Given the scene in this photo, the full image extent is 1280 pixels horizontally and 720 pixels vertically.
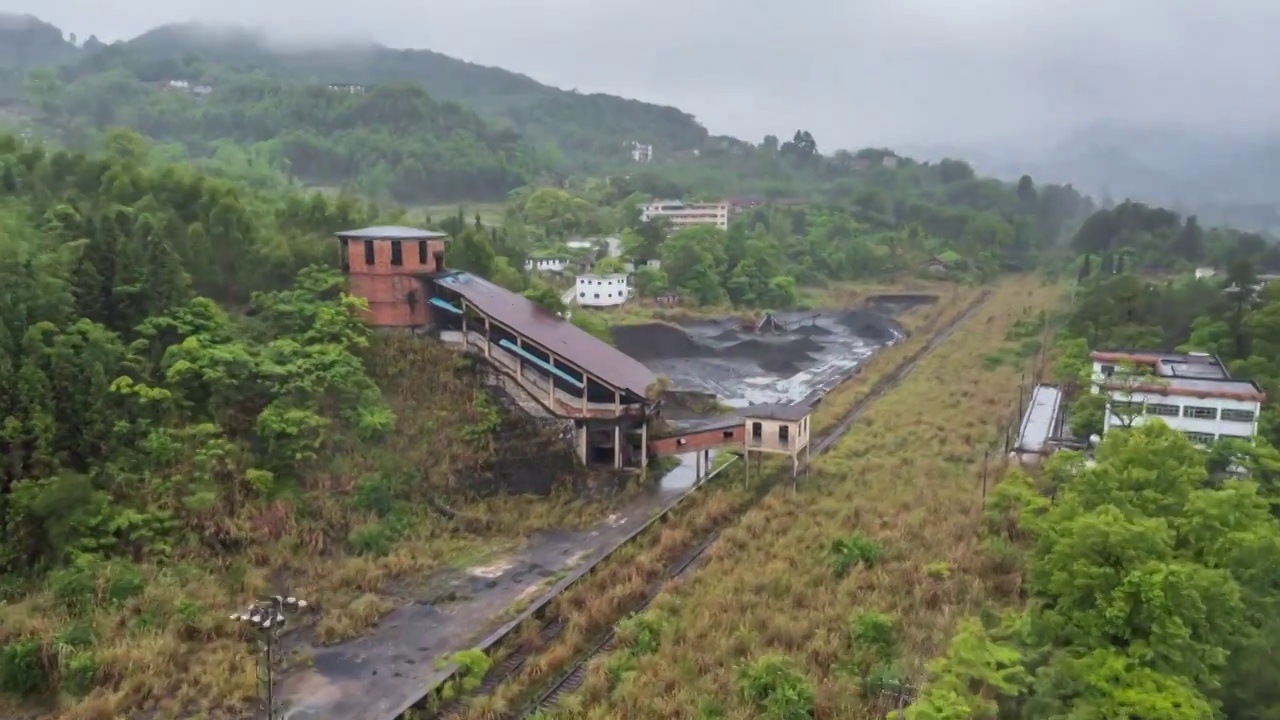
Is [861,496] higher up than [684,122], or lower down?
lower down

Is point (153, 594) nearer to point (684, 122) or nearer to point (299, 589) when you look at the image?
point (299, 589)

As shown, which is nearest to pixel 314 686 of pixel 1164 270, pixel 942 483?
pixel 942 483

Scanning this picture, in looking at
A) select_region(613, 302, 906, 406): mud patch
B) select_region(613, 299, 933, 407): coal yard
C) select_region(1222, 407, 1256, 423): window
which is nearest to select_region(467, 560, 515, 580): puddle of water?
select_region(613, 302, 906, 406): mud patch

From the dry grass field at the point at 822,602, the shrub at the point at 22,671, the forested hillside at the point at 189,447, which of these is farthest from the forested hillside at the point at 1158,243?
the shrub at the point at 22,671

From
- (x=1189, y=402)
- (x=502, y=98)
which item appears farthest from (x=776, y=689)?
(x=502, y=98)

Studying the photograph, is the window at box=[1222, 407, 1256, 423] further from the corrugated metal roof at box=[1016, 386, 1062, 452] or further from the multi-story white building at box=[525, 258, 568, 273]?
the multi-story white building at box=[525, 258, 568, 273]

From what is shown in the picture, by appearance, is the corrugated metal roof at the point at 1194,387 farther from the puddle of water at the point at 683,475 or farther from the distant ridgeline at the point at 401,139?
the distant ridgeline at the point at 401,139
